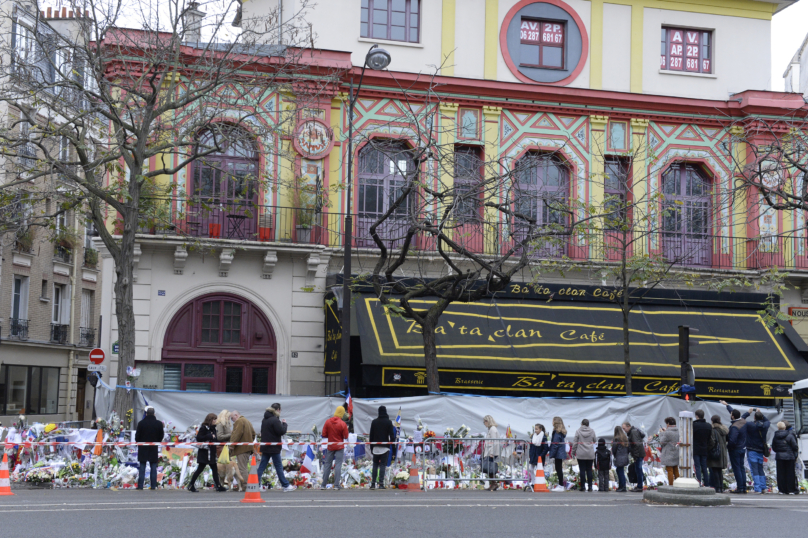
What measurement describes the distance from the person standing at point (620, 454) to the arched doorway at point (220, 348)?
886 cm

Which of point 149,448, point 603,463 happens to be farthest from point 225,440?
point 603,463

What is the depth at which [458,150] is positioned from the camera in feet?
82.8

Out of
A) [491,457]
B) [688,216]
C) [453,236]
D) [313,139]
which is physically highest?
[313,139]

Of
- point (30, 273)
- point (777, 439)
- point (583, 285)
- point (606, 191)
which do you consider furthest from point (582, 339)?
point (30, 273)

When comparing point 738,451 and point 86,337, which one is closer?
point 738,451

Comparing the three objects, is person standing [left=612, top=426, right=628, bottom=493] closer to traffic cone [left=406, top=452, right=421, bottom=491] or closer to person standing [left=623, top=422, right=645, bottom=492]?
person standing [left=623, top=422, right=645, bottom=492]

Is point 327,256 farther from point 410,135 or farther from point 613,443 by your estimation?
point 613,443

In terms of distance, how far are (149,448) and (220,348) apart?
6.98m

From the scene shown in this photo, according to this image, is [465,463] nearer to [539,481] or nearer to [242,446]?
[539,481]

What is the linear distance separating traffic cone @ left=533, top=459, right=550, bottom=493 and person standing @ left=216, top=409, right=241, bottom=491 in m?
5.17

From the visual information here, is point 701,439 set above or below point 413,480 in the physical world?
above

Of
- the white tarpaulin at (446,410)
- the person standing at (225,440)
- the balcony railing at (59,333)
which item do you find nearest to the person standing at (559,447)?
the white tarpaulin at (446,410)

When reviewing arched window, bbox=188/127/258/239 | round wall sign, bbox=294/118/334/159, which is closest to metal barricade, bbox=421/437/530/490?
arched window, bbox=188/127/258/239

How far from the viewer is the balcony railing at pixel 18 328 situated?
36.3 m
